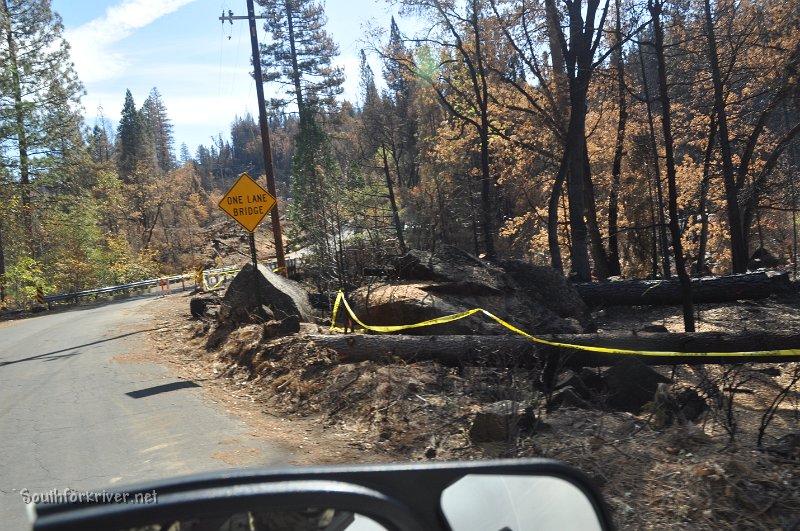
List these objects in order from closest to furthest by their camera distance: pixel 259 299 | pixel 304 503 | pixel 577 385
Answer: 1. pixel 304 503
2. pixel 577 385
3. pixel 259 299

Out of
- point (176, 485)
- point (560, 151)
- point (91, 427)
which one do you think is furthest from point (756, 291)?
Answer: point (176, 485)

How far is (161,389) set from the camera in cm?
890

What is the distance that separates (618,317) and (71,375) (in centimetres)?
1272

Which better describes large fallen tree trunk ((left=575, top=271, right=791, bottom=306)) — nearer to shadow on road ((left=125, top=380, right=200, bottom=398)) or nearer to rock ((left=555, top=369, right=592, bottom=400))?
rock ((left=555, top=369, right=592, bottom=400))

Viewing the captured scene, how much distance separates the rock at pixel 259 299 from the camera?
11.9 meters

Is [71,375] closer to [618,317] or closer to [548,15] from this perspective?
[618,317]

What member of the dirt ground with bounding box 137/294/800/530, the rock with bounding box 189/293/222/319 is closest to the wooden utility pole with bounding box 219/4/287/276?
the rock with bounding box 189/293/222/319

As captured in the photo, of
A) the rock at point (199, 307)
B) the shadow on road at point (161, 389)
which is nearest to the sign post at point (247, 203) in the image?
the shadow on road at point (161, 389)

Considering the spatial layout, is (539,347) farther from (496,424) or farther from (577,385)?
(496,424)

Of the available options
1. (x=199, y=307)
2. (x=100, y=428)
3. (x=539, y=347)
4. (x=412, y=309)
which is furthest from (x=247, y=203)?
(x=539, y=347)

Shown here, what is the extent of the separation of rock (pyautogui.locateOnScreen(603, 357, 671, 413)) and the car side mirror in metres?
5.64

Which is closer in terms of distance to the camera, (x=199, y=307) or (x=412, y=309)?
(x=412, y=309)

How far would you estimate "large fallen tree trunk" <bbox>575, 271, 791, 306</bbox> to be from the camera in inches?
584

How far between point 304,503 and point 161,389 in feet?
27.8
